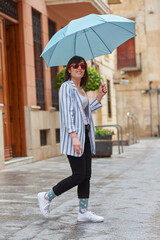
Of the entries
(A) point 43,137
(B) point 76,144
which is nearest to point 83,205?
(B) point 76,144

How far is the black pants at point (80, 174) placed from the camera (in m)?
4.88

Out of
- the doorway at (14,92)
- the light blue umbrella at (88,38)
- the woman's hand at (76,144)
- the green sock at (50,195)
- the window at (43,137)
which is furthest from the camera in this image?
the window at (43,137)

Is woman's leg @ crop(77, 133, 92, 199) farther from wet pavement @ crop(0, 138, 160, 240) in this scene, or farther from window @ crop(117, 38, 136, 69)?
window @ crop(117, 38, 136, 69)

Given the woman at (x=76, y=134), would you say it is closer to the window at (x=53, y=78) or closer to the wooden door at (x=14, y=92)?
the wooden door at (x=14, y=92)

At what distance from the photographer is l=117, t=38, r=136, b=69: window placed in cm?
3155

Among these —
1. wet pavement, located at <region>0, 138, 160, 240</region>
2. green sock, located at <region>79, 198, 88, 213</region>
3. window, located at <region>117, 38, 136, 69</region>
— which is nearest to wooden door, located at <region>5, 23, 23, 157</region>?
wet pavement, located at <region>0, 138, 160, 240</region>

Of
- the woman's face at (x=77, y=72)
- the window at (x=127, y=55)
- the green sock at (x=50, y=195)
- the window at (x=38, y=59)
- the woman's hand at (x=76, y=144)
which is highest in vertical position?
the window at (x=127, y=55)

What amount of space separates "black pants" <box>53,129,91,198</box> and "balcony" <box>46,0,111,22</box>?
Answer: 1051cm

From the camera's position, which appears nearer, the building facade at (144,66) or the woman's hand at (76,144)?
the woman's hand at (76,144)

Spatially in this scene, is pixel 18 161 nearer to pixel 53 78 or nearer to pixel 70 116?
pixel 53 78

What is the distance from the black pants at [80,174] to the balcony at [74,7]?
10.5 m

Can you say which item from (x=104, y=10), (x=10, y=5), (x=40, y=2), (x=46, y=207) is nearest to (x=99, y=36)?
(x=46, y=207)

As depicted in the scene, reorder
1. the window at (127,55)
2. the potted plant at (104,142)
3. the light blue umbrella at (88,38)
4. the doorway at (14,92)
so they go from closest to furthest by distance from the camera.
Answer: the light blue umbrella at (88,38) < the doorway at (14,92) < the potted plant at (104,142) < the window at (127,55)

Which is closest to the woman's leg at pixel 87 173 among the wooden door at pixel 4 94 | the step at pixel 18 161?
the step at pixel 18 161
